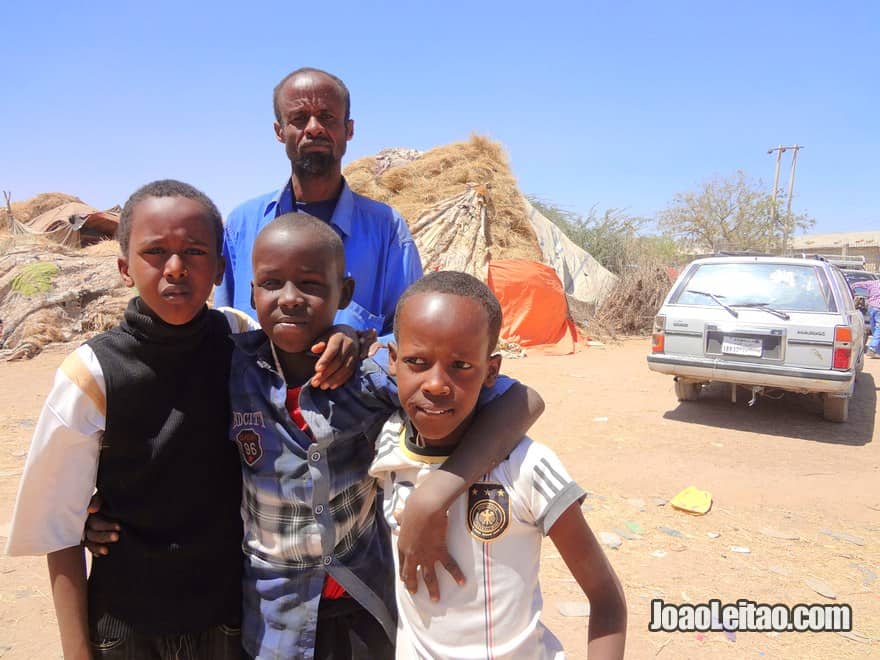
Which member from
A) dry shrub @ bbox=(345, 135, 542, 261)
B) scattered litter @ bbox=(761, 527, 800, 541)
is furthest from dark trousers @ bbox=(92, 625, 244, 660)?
dry shrub @ bbox=(345, 135, 542, 261)

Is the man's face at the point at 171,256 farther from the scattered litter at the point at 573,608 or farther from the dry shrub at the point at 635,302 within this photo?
the dry shrub at the point at 635,302

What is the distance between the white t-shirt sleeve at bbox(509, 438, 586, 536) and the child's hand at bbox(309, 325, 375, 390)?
0.44 m

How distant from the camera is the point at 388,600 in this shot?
1456 mm

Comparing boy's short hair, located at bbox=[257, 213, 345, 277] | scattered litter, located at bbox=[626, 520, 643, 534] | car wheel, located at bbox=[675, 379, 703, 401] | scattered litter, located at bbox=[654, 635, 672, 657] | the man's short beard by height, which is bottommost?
scattered litter, located at bbox=[654, 635, 672, 657]

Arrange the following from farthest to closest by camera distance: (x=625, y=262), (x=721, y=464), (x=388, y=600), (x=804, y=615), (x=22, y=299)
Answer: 1. (x=625, y=262)
2. (x=22, y=299)
3. (x=721, y=464)
4. (x=804, y=615)
5. (x=388, y=600)

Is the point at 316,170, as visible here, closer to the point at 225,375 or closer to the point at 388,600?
the point at 225,375

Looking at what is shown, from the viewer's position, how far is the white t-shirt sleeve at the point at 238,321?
1.64 metres

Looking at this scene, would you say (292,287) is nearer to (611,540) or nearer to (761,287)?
(611,540)

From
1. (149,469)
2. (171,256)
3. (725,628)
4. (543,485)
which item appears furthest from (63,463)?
(725,628)

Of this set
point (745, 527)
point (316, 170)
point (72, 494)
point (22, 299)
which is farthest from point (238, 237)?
point (22, 299)

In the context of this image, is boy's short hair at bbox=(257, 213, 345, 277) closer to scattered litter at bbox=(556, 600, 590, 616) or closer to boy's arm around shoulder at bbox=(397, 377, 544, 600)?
boy's arm around shoulder at bbox=(397, 377, 544, 600)

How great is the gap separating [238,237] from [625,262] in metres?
16.1

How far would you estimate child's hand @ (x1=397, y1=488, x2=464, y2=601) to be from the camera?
3.98 ft

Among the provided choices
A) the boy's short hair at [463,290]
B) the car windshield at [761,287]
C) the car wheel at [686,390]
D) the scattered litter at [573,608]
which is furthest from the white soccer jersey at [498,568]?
the car wheel at [686,390]
